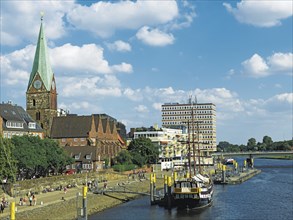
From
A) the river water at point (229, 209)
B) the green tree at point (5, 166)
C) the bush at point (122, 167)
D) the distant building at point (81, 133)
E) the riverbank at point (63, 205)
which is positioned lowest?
the river water at point (229, 209)

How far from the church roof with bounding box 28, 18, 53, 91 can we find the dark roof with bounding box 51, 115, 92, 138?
1132 centimetres

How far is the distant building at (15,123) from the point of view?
118 metres

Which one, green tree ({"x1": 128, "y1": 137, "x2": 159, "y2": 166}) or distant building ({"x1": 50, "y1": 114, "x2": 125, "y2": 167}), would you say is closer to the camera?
distant building ({"x1": 50, "y1": 114, "x2": 125, "y2": 167})

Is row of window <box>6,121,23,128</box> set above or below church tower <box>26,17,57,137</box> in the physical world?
below

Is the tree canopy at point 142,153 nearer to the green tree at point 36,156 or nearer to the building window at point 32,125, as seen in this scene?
the building window at point 32,125

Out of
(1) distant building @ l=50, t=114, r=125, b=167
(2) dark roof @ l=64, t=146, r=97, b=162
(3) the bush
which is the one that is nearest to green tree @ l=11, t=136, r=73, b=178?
(2) dark roof @ l=64, t=146, r=97, b=162

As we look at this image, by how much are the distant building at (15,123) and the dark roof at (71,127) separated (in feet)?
33.4

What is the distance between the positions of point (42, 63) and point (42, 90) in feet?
26.9

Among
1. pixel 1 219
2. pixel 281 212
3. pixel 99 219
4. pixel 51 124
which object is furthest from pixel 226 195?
pixel 51 124

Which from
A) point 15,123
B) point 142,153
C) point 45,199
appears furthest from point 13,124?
point 45,199

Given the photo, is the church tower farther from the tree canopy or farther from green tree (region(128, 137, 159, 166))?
green tree (region(128, 137, 159, 166))

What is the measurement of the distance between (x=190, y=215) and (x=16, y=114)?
2737 inches

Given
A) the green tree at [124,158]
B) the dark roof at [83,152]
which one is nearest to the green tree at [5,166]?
the dark roof at [83,152]

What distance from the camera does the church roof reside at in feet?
468
